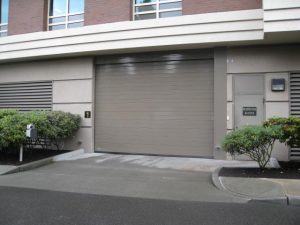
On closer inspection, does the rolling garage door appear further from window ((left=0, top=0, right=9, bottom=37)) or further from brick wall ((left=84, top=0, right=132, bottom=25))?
window ((left=0, top=0, right=9, bottom=37))

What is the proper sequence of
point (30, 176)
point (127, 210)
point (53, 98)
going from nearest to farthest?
point (127, 210)
point (30, 176)
point (53, 98)

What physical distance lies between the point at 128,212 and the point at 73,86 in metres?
8.07

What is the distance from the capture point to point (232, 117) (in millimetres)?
10805

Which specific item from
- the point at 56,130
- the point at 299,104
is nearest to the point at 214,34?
the point at 299,104

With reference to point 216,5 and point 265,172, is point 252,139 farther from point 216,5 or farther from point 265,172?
point 216,5

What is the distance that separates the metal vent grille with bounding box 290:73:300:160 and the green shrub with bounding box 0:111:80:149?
7.35 meters

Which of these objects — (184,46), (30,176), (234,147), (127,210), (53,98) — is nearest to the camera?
(127,210)

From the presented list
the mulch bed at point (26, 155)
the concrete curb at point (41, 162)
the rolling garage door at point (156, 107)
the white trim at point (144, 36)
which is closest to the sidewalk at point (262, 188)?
the rolling garage door at point (156, 107)

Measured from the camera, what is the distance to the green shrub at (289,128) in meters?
8.44

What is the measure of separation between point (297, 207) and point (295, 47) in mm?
5833

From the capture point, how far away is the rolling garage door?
446 inches

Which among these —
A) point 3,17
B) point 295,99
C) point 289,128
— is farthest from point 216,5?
point 3,17

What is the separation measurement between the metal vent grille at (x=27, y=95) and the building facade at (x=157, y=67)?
0.04 metres

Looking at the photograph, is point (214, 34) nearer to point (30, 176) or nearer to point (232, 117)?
point (232, 117)
